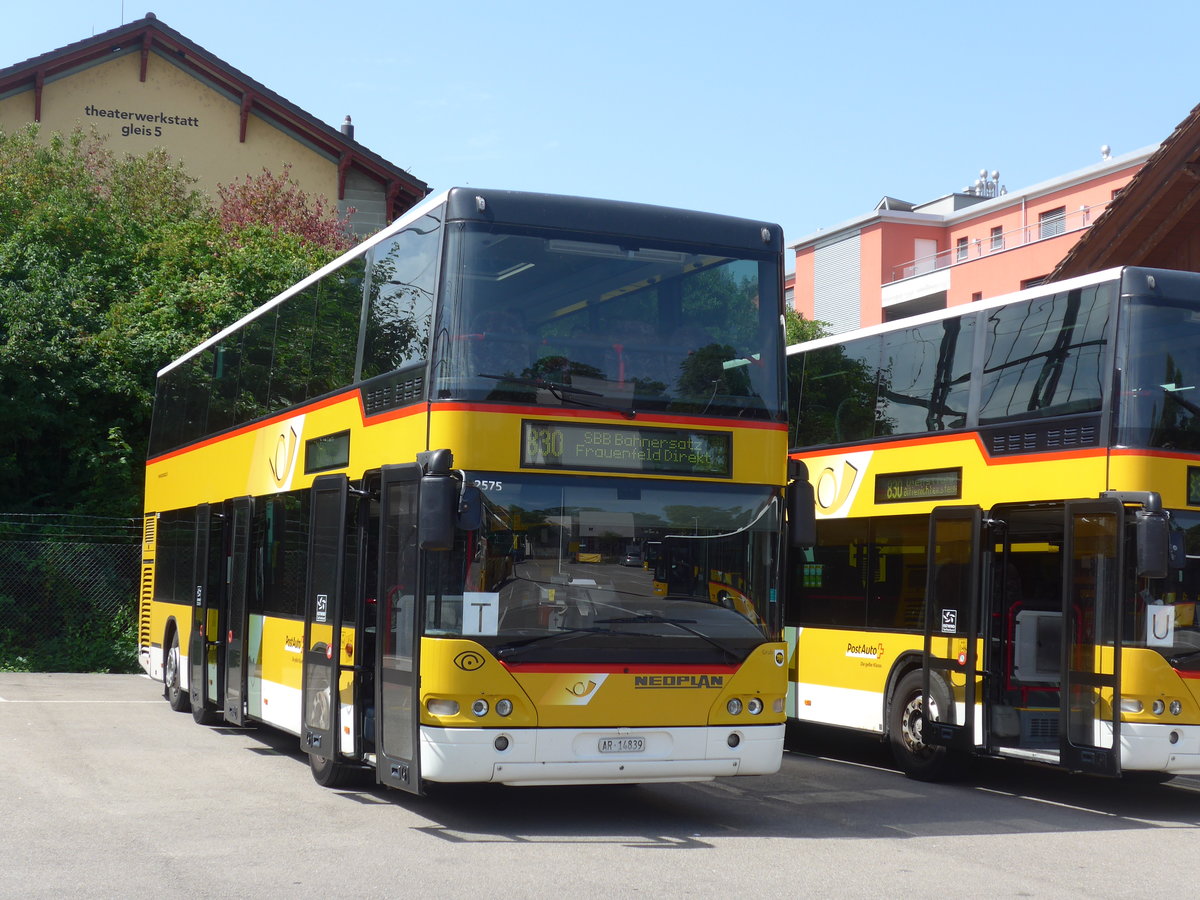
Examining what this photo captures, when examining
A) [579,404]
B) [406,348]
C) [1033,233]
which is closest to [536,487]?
[579,404]

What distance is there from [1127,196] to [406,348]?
16660 millimetres

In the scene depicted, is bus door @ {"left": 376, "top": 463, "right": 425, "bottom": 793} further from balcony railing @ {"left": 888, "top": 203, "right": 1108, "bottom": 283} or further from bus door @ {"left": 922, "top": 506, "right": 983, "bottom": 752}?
balcony railing @ {"left": 888, "top": 203, "right": 1108, "bottom": 283}

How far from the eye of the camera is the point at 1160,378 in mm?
11352

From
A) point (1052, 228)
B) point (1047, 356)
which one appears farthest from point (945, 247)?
point (1047, 356)

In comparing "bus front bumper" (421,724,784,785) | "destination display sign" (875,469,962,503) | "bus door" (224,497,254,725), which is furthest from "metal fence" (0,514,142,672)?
"bus front bumper" (421,724,784,785)

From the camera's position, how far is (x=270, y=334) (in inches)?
569

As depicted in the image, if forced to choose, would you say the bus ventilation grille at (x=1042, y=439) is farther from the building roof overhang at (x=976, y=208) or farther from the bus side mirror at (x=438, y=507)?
the building roof overhang at (x=976, y=208)

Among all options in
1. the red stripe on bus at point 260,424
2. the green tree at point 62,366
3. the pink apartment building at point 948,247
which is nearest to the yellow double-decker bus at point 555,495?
the red stripe on bus at point 260,424

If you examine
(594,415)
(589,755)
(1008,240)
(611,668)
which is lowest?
(589,755)

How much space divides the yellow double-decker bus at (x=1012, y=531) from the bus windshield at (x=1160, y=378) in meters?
0.02

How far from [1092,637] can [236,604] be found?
316 inches

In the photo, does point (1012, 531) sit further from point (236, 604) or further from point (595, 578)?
point (236, 604)

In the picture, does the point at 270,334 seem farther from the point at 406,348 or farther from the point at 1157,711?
the point at 1157,711

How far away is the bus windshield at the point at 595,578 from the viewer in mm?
9516
